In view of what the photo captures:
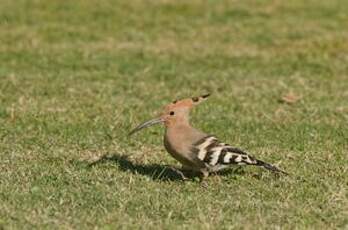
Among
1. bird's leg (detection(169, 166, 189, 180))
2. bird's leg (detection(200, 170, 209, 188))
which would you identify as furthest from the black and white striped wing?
bird's leg (detection(169, 166, 189, 180))

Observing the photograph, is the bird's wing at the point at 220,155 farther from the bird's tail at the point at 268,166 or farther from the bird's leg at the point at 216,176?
the bird's leg at the point at 216,176

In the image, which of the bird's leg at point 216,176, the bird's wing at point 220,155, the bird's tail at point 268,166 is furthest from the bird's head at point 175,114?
the bird's tail at point 268,166

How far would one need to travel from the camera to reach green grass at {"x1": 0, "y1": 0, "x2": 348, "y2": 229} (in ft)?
19.2

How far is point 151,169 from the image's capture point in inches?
270

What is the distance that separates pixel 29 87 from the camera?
959 cm

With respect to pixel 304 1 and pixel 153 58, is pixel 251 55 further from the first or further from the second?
pixel 304 1

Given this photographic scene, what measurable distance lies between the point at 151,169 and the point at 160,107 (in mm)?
2176

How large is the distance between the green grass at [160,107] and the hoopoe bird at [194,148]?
0.48ft

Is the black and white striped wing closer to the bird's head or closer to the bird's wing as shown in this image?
the bird's wing

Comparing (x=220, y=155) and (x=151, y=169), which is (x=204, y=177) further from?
(x=151, y=169)


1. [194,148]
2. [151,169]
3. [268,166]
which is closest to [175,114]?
[194,148]

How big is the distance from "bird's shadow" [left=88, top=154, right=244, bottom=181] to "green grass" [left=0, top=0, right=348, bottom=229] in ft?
0.06

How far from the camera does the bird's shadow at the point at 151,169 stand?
21.8 ft

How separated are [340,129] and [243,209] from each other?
260cm
